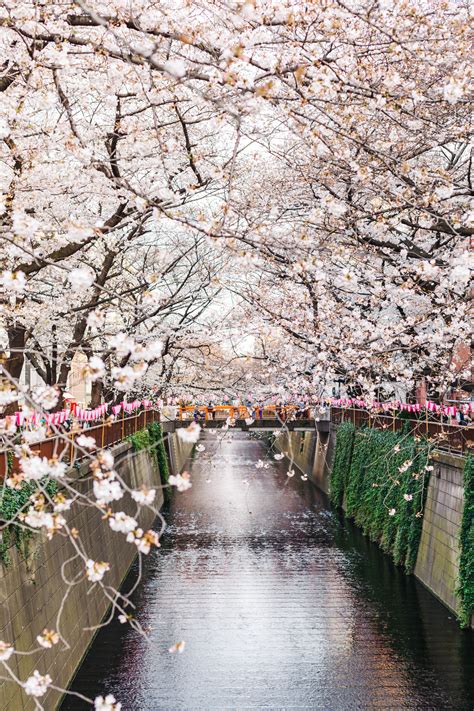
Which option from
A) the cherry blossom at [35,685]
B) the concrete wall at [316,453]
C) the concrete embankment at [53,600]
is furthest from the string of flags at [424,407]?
the cherry blossom at [35,685]

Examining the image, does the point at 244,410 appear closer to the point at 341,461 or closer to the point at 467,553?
the point at 467,553

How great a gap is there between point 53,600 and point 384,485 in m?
10.0

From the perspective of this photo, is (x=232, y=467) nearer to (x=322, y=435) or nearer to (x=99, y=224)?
(x=322, y=435)

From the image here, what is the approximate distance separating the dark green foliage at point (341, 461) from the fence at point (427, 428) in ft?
1.38

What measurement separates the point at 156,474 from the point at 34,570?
19.0m

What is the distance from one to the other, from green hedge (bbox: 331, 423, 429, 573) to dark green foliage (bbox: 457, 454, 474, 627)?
1.35 metres

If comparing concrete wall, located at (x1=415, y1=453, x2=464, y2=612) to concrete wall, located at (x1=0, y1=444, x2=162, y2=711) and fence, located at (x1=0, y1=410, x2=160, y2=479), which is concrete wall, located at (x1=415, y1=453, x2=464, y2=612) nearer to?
concrete wall, located at (x1=0, y1=444, x2=162, y2=711)

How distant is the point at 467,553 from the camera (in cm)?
1203

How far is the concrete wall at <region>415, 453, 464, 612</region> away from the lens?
13.3 metres

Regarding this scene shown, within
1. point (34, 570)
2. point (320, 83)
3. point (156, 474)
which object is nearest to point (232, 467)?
point (156, 474)

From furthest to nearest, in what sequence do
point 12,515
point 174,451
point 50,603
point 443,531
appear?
point 174,451 → point 443,531 → point 50,603 → point 12,515

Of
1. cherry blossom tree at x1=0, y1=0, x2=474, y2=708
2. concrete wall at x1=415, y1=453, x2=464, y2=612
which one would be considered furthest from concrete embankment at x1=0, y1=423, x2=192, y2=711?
concrete wall at x1=415, y1=453, x2=464, y2=612

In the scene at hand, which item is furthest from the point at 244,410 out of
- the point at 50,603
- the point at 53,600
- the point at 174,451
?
the point at 174,451

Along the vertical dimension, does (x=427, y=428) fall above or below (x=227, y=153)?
below
